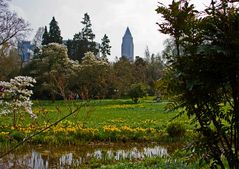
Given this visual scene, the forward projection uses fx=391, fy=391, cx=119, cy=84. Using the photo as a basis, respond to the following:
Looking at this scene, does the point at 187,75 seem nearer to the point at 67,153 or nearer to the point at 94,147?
the point at 67,153

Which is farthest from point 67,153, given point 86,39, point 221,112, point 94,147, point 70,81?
point 86,39

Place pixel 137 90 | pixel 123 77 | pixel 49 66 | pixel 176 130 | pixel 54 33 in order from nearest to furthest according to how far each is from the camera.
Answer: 1. pixel 176 130
2. pixel 137 90
3. pixel 49 66
4. pixel 123 77
5. pixel 54 33

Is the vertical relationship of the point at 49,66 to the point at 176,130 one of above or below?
above

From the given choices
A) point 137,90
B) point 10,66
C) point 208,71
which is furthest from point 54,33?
point 208,71

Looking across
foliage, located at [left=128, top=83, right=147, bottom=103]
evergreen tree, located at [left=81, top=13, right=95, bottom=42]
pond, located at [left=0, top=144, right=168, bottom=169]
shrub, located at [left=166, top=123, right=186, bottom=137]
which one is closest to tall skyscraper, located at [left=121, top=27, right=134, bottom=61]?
evergreen tree, located at [left=81, top=13, right=95, bottom=42]

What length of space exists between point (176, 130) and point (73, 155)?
4.82 metres

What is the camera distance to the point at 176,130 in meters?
15.5

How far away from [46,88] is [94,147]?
Result: 3130 centimetres

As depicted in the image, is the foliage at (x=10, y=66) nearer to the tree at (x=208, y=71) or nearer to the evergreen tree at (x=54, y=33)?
the evergreen tree at (x=54, y=33)

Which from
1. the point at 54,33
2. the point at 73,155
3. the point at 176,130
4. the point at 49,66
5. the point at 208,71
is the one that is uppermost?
the point at 54,33

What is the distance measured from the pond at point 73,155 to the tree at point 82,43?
54.7m

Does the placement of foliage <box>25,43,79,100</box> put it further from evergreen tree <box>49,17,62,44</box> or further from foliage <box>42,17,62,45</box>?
evergreen tree <box>49,17,62,44</box>

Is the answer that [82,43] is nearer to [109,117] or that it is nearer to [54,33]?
[54,33]

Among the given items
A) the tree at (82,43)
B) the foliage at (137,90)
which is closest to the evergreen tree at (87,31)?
the tree at (82,43)
